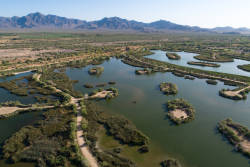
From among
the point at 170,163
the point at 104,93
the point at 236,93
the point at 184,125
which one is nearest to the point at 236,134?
the point at 184,125

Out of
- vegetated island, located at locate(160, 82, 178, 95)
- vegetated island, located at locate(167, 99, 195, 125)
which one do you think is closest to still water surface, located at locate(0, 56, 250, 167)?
vegetated island, located at locate(167, 99, 195, 125)

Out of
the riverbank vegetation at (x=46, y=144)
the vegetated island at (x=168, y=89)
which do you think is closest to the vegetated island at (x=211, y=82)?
the vegetated island at (x=168, y=89)

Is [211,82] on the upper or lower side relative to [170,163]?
upper

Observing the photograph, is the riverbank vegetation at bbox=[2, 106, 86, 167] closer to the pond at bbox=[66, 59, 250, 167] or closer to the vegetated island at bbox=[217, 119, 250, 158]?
the pond at bbox=[66, 59, 250, 167]

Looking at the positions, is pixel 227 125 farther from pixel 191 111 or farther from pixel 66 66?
pixel 66 66

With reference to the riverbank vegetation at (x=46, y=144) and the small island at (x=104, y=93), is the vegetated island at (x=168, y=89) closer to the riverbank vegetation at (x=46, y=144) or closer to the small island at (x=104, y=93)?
the small island at (x=104, y=93)

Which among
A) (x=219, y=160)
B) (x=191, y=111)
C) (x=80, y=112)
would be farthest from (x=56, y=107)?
(x=219, y=160)

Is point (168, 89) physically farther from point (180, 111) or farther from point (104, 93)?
point (104, 93)
